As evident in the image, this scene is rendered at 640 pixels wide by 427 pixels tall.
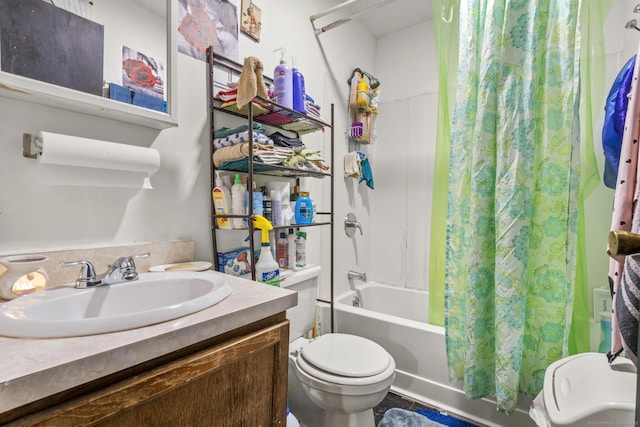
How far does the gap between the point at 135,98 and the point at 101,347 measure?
81cm

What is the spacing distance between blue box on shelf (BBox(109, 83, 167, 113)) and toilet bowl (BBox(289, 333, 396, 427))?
1138 mm

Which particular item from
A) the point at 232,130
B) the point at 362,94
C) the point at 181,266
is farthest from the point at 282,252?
the point at 362,94

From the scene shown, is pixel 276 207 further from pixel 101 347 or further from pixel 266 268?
pixel 101 347

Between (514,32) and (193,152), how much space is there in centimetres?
144

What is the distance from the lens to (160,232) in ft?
3.51

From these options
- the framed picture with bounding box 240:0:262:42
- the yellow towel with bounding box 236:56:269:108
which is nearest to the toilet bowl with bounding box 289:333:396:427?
the yellow towel with bounding box 236:56:269:108

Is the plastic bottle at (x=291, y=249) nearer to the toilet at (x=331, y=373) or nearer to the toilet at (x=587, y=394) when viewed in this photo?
the toilet at (x=331, y=373)

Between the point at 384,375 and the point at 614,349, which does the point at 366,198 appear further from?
the point at 614,349

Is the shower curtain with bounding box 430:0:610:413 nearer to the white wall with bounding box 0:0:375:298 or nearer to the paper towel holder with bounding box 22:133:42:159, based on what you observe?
the white wall with bounding box 0:0:375:298

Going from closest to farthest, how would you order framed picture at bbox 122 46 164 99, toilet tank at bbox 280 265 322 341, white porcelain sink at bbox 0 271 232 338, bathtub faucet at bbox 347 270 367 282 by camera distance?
white porcelain sink at bbox 0 271 232 338 < framed picture at bbox 122 46 164 99 < toilet tank at bbox 280 265 322 341 < bathtub faucet at bbox 347 270 367 282

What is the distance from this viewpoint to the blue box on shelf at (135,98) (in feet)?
2.97

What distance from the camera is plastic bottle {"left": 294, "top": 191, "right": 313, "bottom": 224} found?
4.71 ft

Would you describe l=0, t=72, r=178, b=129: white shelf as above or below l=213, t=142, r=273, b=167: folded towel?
above

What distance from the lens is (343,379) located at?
Result: 1.10 m
